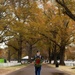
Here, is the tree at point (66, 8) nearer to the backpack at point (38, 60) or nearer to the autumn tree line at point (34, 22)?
the backpack at point (38, 60)

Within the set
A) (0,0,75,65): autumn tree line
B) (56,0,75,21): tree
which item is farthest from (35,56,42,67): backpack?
(0,0,75,65): autumn tree line

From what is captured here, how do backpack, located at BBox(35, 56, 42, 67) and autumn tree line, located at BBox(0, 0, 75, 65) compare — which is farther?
autumn tree line, located at BBox(0, 0, 75, 65)

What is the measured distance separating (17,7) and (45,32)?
36.2ft

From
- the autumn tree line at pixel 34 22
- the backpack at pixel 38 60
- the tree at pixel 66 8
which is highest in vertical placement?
the autumn tree line at pixel 34 22

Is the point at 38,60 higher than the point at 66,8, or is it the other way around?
the point at 66,8

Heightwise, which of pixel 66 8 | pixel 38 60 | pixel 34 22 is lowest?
pixel 38 60

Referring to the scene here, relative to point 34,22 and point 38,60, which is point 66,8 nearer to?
point 38,60

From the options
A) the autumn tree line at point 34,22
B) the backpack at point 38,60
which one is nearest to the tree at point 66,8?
the backpack at point 38,60

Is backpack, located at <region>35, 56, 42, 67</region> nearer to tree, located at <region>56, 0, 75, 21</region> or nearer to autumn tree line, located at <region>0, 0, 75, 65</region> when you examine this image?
tree, located at <region>56, 0, 75, 21</region>

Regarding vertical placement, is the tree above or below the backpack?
above

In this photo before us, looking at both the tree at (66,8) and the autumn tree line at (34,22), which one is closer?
the tree at (66,8)

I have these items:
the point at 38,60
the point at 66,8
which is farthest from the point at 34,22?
the point at 38,60

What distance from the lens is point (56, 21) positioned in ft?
193

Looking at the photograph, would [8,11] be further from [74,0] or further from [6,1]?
[74,0]
